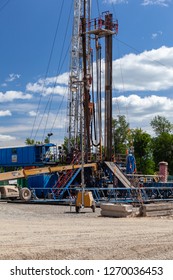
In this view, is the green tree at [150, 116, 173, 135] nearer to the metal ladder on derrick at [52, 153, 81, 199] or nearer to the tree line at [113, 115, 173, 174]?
the tree line at [113, 115, 173, 174]

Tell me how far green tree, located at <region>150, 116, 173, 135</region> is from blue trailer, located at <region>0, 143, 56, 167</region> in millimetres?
52314

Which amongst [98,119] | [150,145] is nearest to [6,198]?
[98,119]

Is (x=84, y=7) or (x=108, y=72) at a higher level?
(x=84, y=7)

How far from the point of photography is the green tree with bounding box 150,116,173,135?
9094cm

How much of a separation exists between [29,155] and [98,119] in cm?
676

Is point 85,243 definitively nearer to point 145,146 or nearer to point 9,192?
point 9,192

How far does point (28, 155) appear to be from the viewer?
39750mm

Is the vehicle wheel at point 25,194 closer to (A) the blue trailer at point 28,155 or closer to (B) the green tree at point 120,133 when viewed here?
(A) the blue trailer at point 28,155

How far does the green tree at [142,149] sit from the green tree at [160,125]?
556 inches

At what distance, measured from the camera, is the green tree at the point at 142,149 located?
75062 mm

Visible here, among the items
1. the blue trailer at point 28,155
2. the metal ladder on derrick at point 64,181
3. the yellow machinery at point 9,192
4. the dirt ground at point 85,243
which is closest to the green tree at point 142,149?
the blue trailer at point 28,155

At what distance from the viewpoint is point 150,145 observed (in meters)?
80.7

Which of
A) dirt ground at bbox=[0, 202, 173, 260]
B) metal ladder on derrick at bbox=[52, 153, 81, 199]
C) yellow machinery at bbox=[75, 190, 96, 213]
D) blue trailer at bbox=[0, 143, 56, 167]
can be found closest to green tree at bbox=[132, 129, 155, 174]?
blue trailer at bbox=[0, 143, 56, 167]
